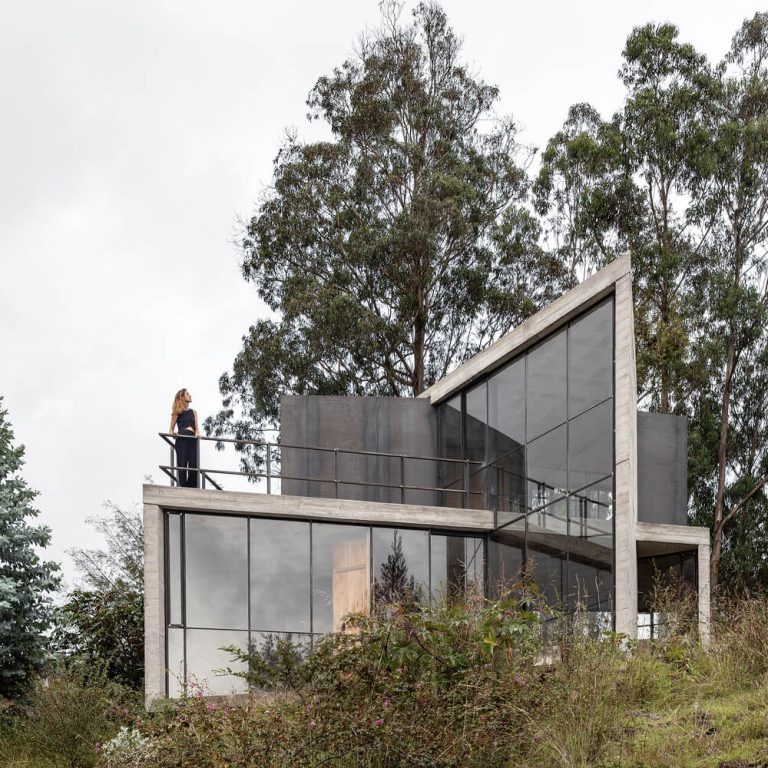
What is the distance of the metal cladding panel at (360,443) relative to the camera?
66.0 feet

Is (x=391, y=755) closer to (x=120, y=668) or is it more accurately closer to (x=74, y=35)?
(x=120, y=668)

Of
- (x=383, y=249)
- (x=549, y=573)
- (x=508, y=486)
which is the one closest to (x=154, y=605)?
(x=549, y=573)

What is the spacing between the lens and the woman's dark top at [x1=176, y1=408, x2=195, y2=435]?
1703cm

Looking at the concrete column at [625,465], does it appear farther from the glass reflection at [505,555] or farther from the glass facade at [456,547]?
the glass reflection at [505,555]

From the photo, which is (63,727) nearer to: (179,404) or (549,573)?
(179,404)

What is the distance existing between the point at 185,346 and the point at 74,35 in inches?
310

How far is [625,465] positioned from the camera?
15.1 m

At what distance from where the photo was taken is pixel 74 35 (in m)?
23.4

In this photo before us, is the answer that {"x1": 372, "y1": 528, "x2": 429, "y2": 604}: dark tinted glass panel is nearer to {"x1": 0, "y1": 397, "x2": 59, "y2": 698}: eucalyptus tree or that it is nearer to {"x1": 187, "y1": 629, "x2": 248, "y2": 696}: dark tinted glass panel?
{"x1": 187, "y1": 629, "x2": 248, "y2": 696}: dark tinted glass panel

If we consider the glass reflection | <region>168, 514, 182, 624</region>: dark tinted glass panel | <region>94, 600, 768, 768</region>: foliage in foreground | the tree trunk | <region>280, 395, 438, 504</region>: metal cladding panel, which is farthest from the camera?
the tree trunk

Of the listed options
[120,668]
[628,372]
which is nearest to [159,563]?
[120,668]

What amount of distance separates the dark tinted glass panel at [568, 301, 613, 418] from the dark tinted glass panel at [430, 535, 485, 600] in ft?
10.4

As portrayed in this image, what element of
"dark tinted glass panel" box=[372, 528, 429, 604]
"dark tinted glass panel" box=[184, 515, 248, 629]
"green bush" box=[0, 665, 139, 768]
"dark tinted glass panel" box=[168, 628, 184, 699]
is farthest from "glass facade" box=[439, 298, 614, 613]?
"green bush" box=[0, 665, 139, 768]

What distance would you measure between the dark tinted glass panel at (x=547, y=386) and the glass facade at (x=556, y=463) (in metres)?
0.01
